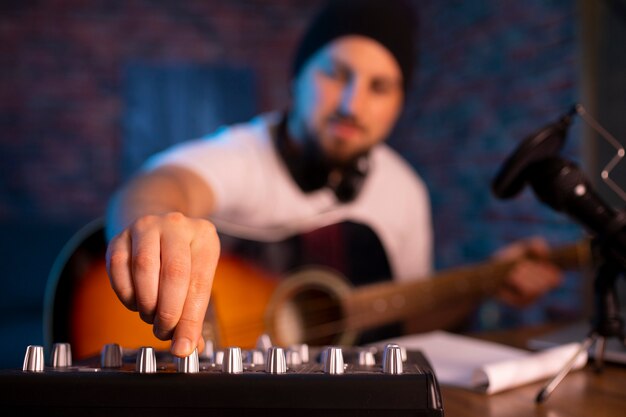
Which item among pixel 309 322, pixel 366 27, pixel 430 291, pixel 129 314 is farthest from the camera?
pixel 366 27

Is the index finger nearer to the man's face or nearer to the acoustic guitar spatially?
the acoustic guitar

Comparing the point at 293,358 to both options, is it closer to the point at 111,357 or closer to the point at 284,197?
the point at 111,357

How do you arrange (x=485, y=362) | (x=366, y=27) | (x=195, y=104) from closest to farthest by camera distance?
1. (x=485, y=362)
2. (x=366, y=27)
3. (x=195, y=104)

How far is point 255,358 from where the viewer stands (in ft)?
1.88

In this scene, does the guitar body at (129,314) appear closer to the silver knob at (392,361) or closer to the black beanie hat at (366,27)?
the black beanie hat at (366,27)

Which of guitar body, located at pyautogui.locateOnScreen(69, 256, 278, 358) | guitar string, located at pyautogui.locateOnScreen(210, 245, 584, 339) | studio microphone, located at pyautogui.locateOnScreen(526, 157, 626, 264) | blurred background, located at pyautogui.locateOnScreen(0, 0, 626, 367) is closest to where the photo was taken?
studio microphone, located at pyautogui.locateOnScreen(526, 157, 626, 264)

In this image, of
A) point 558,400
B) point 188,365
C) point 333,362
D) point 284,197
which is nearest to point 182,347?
point 188,365

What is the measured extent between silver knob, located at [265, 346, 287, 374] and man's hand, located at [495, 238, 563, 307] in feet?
4.70

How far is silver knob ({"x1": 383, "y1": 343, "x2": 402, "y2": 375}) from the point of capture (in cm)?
51

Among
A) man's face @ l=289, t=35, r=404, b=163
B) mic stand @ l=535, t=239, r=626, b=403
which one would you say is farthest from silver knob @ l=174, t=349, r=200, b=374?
man's face @ l=289, t=35, r=404, b=163

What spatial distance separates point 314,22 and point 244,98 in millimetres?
331

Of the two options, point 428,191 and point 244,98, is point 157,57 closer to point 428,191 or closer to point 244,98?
point 244,98

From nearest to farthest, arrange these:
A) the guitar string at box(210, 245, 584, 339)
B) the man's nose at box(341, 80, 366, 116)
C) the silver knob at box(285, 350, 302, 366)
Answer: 1. the silver knob at box(285, 350, 302, 366)
2. the guitar string at box(210, 245, 584, 339)
3. the man's nose at box(341, 80, 366, 116)

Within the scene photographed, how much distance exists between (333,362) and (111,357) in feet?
0.67
